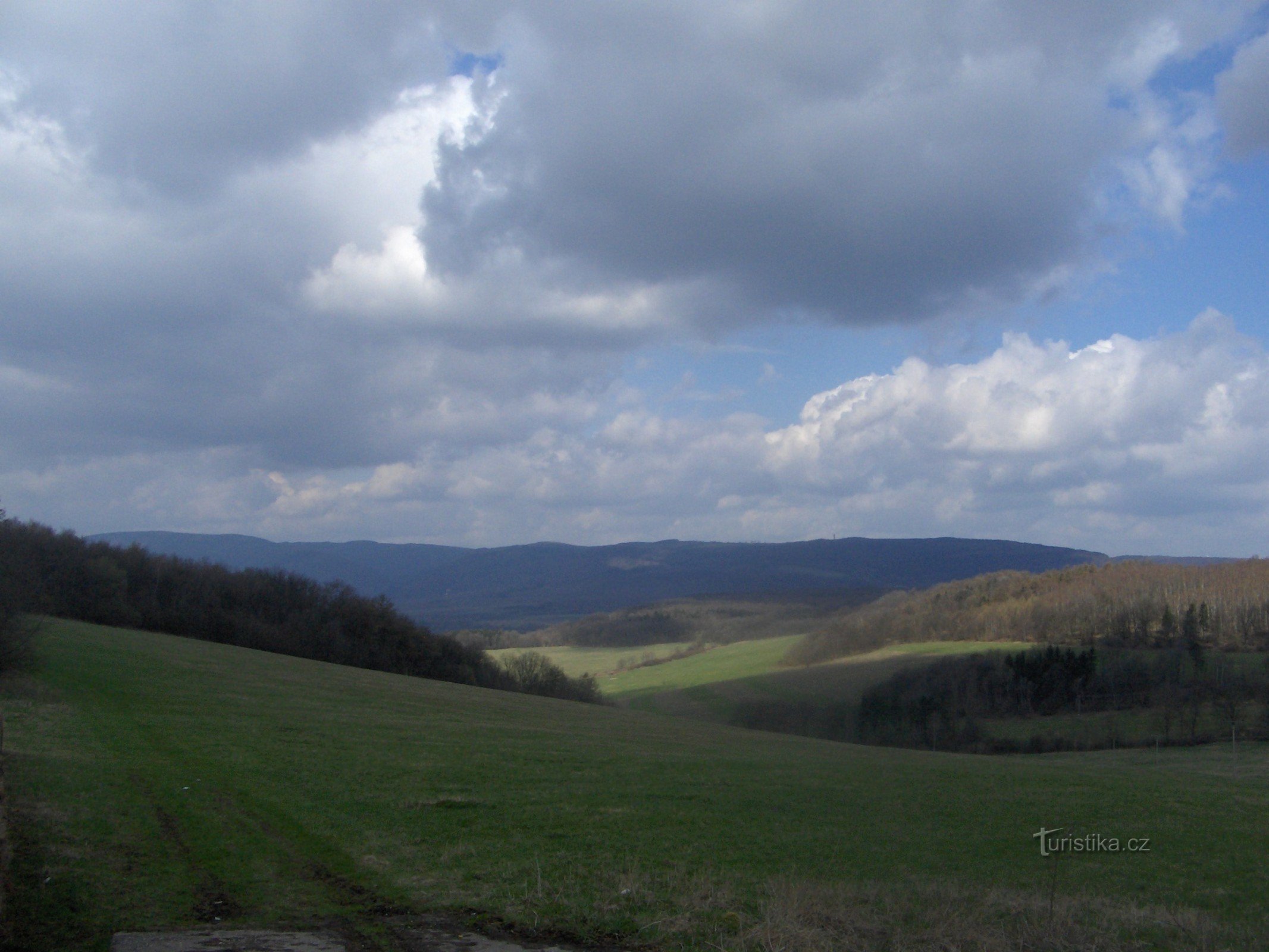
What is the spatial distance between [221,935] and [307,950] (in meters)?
1.09

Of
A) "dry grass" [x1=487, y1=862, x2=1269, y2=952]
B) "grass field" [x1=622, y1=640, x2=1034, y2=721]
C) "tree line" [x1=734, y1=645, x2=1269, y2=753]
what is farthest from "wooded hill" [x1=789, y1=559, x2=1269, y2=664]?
"dry grass" [x1=487, y1=862, x2=1269, y2=952]

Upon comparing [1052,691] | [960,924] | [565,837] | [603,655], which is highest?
[960,924]

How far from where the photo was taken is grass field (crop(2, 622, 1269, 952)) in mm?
9555

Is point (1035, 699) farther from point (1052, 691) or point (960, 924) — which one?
point (960, 924)

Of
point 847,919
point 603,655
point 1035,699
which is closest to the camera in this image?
point 847,919

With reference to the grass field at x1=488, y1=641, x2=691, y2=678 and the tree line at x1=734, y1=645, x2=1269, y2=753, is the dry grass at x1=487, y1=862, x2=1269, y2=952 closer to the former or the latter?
the tree line at x1=734, y1=645, x2=1269, y2=753

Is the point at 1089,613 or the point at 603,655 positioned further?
the point at 603,655

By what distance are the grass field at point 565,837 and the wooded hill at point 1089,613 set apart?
3345 inches

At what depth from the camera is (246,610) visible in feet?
256

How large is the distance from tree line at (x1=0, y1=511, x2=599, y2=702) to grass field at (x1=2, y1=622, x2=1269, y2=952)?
36243 millimetres

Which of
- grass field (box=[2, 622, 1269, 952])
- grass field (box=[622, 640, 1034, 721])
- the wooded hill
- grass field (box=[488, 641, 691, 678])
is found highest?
grass field (box=[2, 622, 1269, 952])

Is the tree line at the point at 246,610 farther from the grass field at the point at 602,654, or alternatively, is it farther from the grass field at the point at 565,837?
the grass field at the point at 602,654

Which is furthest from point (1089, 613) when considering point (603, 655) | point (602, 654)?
point (602, 654)

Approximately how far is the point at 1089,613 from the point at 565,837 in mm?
120506
